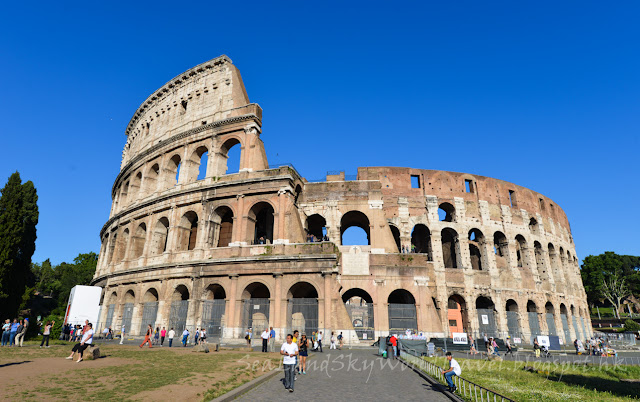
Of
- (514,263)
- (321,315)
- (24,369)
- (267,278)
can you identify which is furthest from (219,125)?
(514,263)

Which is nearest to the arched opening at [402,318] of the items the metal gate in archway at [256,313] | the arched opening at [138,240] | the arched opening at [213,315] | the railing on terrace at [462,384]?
the railing on terrace at [462,384]

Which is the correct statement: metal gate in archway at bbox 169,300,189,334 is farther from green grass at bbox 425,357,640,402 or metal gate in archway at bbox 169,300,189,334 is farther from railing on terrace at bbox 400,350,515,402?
green grass at bbox 425,357,640,402

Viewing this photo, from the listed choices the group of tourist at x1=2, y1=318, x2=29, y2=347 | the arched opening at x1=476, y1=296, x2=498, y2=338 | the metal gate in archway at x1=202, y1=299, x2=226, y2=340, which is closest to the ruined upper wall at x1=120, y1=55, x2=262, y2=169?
the metal gate in archway at x1=202, y1=299, x2=226, y2=340

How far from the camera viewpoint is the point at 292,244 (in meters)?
22.8

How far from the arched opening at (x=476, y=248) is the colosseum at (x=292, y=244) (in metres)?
0.13

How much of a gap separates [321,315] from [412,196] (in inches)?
577

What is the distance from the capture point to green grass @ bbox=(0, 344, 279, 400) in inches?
293

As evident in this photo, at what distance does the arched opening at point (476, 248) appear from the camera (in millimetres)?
31427

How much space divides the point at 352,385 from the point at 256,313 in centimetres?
1466

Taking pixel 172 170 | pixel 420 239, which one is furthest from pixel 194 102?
pixel 420 239

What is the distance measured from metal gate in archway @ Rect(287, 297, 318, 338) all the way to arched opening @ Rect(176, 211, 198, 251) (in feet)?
31.2

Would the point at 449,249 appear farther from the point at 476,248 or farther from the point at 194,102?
the point at 194,102

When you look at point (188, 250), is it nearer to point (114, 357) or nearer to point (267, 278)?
point (267, 278)

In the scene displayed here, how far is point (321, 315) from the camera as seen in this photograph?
21.4 metres
